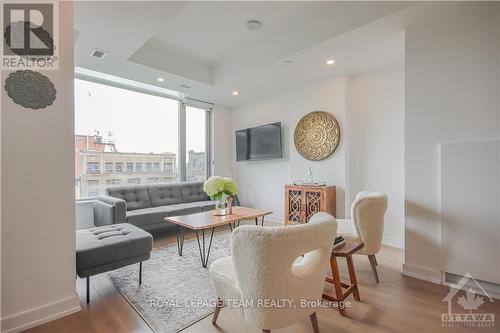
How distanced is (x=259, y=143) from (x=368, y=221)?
2.99m

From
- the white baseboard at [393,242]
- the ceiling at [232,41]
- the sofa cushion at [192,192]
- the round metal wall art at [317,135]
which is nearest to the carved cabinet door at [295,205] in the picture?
the round metal wall art at [317,135]

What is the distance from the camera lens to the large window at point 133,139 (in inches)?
153

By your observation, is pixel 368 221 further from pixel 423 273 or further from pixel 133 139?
pixel 133 139

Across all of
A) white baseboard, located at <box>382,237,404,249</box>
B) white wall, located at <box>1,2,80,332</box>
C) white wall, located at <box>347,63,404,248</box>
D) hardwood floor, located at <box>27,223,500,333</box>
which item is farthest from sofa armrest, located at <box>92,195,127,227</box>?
white baseboard, located at <box>382,237,404,249</box>

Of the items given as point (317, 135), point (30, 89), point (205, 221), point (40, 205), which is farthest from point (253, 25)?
point (40, 205)

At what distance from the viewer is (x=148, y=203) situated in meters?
4.11

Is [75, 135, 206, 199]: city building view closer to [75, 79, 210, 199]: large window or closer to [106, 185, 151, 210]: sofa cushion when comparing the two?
[75, 79, 210, 199]: large window

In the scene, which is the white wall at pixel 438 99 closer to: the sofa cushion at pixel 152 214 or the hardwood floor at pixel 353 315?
the hardwood floor at pixel 353 315

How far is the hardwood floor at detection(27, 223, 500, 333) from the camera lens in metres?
1.65

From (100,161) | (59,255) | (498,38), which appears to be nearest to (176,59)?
(100,161)

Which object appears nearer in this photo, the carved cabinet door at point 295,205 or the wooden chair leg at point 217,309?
the wooden chair leg at point 217,309

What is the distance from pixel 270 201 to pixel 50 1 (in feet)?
13.5

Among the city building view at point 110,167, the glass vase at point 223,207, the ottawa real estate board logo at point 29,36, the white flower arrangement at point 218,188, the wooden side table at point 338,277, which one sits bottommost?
the wooden side table at point 338,277

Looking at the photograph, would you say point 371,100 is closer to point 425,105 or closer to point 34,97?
point 425,105
